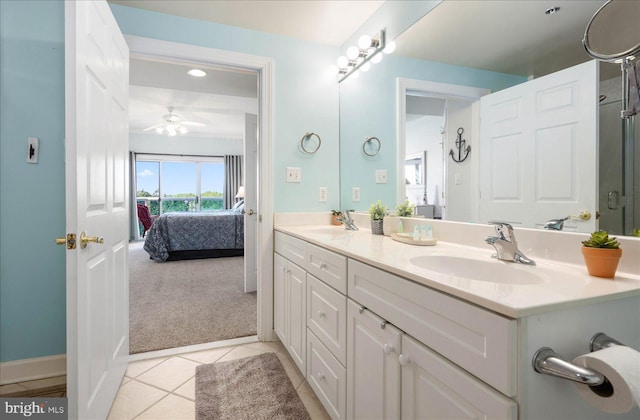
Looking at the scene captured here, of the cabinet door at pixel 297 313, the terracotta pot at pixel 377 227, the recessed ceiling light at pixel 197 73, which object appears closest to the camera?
the cabinet door at pixel 297 313

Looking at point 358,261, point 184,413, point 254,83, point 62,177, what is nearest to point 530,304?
point 358,261

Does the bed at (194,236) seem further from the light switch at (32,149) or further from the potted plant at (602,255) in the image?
the potted plant at (602,255)

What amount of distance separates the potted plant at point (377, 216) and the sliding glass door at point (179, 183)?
6527mm

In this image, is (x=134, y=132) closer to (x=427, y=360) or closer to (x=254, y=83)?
(x=254, y=83)

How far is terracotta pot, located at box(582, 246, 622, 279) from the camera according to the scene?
2.58 feet

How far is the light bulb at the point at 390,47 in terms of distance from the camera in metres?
1.91

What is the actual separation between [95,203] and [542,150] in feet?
5.56

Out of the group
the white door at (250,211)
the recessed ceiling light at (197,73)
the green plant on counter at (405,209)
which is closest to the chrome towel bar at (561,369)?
the green plant on counter at (405,209)

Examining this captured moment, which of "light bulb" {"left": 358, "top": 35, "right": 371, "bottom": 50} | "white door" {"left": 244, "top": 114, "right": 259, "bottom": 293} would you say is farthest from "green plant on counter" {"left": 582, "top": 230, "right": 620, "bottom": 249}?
"white door" {"left": 244, "top": 114, "right": 259, "bottom": 293}

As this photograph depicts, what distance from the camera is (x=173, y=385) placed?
5.68ft

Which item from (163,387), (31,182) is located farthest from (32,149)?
(163,387)

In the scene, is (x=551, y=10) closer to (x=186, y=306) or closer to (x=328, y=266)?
(x=328, y=266)

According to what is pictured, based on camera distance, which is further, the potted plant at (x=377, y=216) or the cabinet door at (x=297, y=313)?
the potted plant at (x=377, y=216)

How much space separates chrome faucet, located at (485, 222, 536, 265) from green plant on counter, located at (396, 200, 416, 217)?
72 cm
